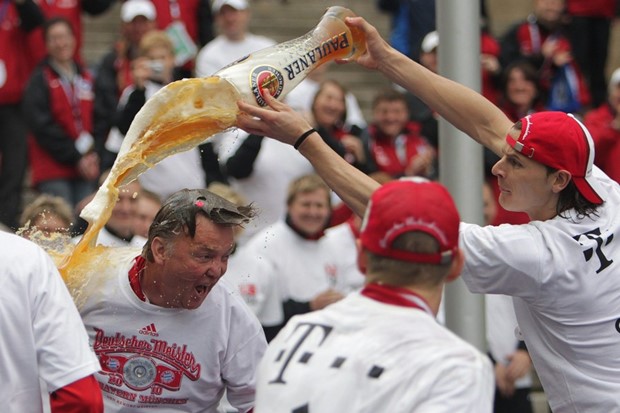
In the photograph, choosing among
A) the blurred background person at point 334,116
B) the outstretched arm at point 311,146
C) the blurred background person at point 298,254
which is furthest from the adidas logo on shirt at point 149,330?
the blurred background person at point 334,116

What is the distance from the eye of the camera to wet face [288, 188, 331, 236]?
322 inches

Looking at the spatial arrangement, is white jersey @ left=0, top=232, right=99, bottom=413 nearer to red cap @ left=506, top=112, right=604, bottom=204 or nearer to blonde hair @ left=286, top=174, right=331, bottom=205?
red cap @ left=506, top=112, right=604, bottom=204

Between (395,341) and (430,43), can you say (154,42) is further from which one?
(395,341)

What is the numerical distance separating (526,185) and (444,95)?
61 cm

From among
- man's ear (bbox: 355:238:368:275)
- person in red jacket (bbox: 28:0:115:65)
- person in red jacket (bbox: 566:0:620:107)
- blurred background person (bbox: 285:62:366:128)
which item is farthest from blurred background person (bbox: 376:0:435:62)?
man's ear (bbox: 355:238:368:275)

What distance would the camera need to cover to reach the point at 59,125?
966 centimetres

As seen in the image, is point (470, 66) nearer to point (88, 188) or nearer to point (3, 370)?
point (3, 370)

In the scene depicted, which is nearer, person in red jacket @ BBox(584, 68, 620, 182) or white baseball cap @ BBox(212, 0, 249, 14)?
person in red jacket @ BBox(584, 68, 620, 182)

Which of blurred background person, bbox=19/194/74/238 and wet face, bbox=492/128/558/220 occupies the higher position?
wet face, bbox=492/128/558/220

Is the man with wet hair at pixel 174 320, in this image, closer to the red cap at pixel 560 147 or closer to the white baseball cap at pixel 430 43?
the red cap at pixel 560 147

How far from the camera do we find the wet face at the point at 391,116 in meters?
9.67

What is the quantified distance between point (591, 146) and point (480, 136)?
56 cm

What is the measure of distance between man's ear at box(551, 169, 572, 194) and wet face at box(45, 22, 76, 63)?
575cm

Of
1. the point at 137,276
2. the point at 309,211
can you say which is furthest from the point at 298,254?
the point at 137,276
